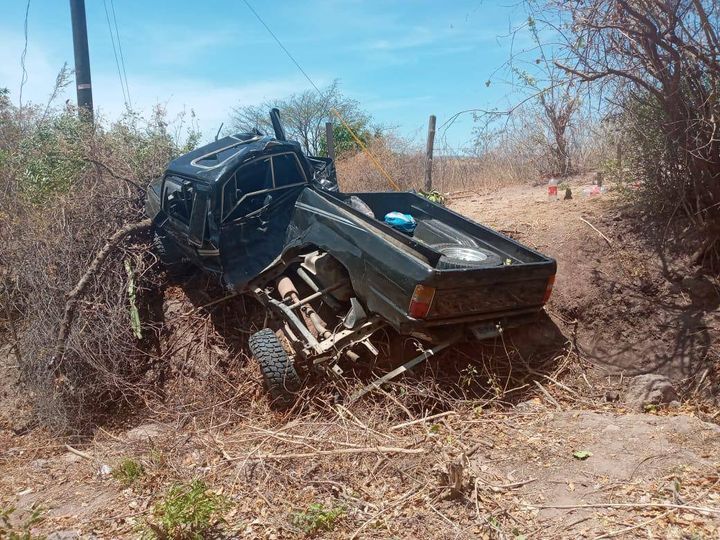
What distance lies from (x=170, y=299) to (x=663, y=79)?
5.80 m

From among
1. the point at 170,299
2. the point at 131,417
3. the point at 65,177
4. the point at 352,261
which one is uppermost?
the point at 65,177

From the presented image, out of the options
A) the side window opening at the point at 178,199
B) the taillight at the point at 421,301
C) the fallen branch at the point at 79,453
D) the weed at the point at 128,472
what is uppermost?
the side window opening at the point at 178,199

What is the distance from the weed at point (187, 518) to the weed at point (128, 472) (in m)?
0.73

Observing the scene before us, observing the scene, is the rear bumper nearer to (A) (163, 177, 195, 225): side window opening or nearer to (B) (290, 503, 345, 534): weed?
(B) (290, 503, 345, 534): weed

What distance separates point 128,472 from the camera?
436 centimetres

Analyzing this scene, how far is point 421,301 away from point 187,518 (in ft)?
7.42

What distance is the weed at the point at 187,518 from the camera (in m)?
3.40

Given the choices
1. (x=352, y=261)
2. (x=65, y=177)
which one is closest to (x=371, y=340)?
(x=352, y=261)

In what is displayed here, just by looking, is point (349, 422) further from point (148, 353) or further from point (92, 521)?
point (148, 353)

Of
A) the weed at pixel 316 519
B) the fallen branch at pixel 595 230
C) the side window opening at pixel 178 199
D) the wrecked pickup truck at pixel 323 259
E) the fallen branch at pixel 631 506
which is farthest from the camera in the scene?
the fallen branch at pixel 595 230

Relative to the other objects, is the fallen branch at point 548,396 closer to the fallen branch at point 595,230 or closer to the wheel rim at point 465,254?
the wheel rim at point 465,254

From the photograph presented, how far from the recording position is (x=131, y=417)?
19.6ft

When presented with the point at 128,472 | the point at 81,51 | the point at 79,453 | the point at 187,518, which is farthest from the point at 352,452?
the point at 81,51

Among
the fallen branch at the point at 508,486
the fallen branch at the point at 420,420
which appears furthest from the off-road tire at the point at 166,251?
the fallen branch at the point at 508,486
